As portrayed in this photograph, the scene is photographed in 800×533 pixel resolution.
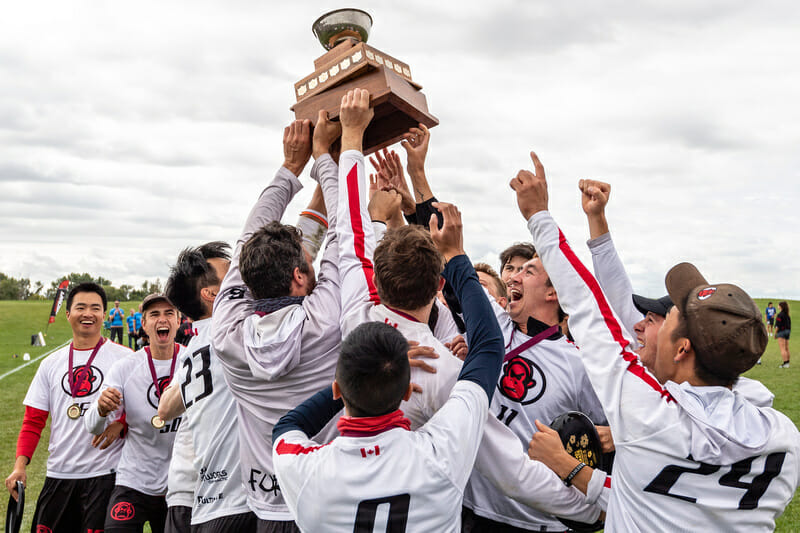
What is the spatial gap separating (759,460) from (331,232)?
2022 millimetres

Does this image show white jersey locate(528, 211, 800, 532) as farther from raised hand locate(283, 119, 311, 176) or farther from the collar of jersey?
raised hand locate(283, 119, 311, 176)

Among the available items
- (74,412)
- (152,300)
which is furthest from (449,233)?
(74,412)

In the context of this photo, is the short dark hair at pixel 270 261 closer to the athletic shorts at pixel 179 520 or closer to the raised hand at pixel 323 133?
the raised hand at pixel 323 133

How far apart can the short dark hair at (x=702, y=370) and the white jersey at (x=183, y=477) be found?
115 inches

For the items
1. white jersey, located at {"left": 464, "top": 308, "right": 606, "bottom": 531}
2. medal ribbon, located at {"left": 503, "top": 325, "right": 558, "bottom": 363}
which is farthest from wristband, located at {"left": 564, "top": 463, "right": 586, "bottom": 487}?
medal ribbon, located at {"left": 503, "top": 325, "right": 558, "bottom": 363}

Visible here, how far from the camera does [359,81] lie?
3.12m

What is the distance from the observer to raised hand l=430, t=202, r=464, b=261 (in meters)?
2.51

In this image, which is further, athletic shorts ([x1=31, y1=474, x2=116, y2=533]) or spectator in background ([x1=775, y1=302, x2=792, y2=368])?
spectator in background ([x1=775, y1=302, x2=792, y2=368])

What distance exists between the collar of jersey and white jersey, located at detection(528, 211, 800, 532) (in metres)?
0.75

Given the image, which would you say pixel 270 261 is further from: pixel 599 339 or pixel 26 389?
pixel 26 389

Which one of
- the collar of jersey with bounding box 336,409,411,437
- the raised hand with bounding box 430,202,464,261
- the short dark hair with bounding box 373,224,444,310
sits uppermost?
the raised hand with bounding box 430,202,464,261

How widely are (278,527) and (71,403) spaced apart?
3322 mm

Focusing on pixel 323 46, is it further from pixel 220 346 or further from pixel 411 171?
pixel 220 346

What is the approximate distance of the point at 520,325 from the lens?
3467mm
